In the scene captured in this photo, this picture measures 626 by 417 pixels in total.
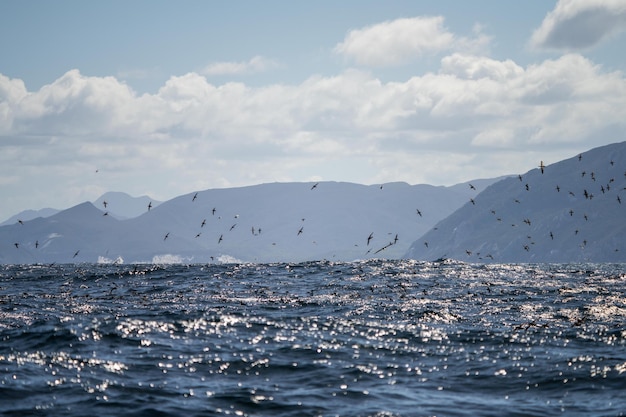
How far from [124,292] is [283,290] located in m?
18.6

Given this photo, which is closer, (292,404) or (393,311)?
(292,404)

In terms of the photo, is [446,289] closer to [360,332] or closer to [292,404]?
[360,332]

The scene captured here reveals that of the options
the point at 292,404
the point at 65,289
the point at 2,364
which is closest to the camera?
the point at 292,404

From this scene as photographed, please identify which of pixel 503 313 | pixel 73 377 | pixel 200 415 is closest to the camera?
pixel 200 415

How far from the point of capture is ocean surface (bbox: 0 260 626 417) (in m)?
30.7

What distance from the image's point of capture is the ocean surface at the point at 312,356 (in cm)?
3070

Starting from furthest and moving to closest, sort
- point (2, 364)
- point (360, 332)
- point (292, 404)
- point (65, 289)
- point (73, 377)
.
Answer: point (65, 289)
point (360, 332)
point (2, 364)
point (73, 377)
point (292, 404)

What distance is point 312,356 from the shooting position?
41.8 meters

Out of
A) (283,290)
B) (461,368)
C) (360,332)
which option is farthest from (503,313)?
(283,290)

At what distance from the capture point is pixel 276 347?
145 ft

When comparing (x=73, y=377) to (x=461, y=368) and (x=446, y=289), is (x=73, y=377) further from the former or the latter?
(x=446, y=289)

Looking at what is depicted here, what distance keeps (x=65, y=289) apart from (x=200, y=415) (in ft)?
225

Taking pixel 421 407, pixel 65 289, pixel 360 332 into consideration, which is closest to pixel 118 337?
pixel 360 332

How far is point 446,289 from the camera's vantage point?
89.4 metres
